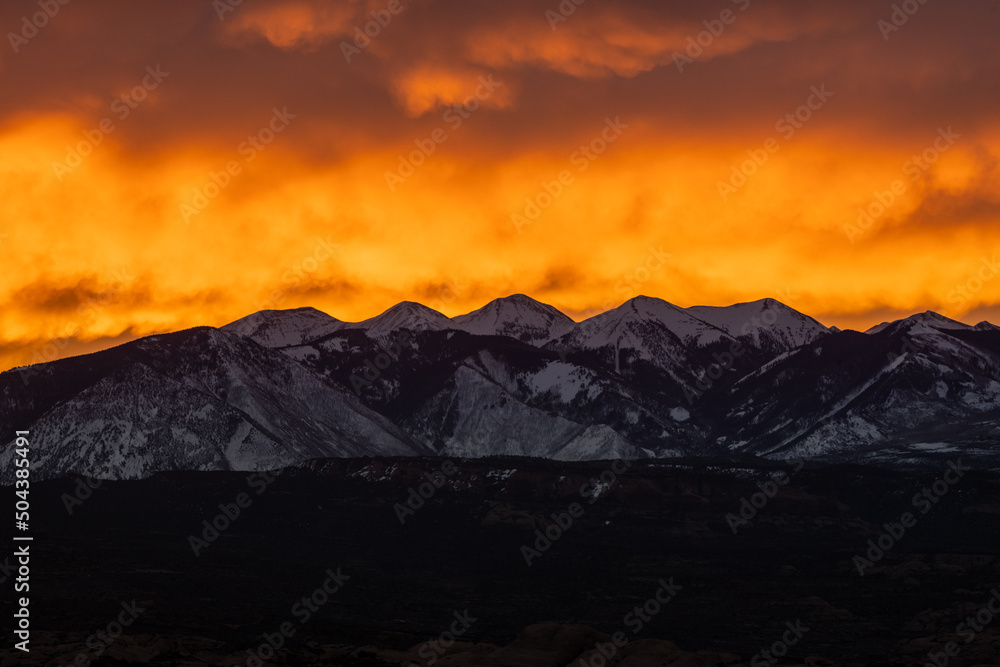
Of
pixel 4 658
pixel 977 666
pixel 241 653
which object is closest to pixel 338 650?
pixel 241 653

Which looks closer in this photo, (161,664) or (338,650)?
(161,664)

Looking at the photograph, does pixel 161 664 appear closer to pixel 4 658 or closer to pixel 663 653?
pixel 4 658

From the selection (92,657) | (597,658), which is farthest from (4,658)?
(597,658)

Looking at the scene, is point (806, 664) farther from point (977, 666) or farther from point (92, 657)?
point (92, 657)

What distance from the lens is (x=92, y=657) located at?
179 meters

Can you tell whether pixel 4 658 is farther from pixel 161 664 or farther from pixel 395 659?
pixel 395 659

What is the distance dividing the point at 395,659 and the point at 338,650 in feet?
43.9

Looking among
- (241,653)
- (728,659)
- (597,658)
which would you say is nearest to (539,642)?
(597,658)

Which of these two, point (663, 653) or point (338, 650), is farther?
point (338, 650)

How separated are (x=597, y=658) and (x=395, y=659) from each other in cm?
2474

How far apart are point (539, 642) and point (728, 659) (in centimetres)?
2363

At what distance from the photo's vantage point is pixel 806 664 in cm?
18162

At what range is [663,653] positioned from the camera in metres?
181

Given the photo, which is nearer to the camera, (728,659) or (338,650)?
(728,659)
